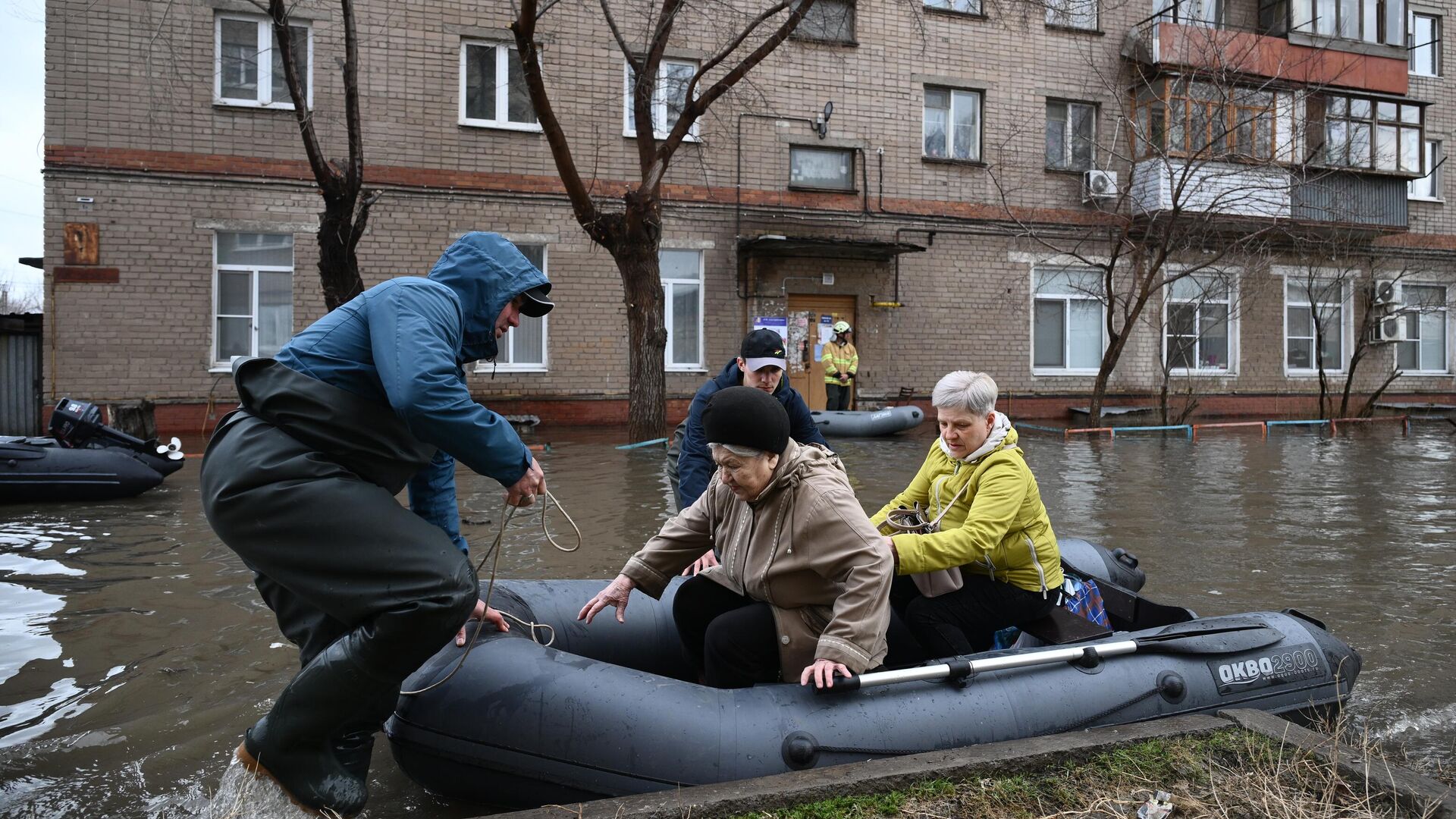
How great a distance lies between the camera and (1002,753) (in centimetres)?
295

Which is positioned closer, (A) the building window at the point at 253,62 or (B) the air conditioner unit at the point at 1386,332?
(A) the building window at the point at 253,62

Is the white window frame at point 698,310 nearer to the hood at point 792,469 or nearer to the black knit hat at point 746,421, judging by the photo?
the hood at point 792,469

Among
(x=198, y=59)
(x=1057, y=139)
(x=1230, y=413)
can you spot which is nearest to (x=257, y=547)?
(x=198, y=59)

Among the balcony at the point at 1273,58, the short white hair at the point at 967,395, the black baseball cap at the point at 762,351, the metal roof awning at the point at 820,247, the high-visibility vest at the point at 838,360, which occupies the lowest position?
the short white hair at the point at 967,395

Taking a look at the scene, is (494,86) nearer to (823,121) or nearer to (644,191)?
(823,121)

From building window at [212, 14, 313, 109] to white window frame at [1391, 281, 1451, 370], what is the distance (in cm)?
2104

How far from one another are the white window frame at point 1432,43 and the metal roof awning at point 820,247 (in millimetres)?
12718

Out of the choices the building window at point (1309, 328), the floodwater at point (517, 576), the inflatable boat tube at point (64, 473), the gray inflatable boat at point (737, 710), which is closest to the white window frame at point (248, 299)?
the floodwater at point (517, 576)

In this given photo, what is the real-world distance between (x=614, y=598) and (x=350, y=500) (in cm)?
115

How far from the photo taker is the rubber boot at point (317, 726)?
9.05 ft

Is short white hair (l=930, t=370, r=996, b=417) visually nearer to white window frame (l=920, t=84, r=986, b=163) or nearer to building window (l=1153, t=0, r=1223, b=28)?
white window frame (l=920, t=84, r=986, b=163)

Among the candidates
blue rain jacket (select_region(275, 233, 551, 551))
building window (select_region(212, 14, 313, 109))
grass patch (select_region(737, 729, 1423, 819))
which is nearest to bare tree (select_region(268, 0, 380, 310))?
building window (select_region(212, 14, 313, 109))

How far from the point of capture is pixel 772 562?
128 inches

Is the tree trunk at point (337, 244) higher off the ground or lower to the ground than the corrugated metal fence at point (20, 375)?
higher
